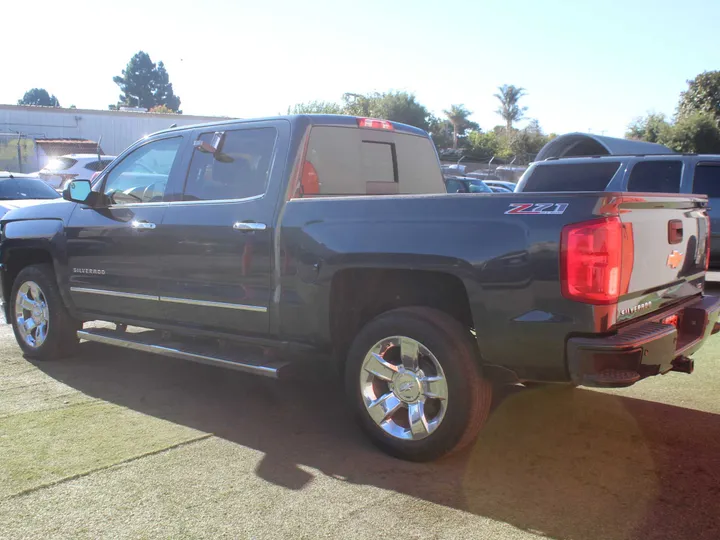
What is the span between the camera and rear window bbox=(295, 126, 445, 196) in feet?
15.7

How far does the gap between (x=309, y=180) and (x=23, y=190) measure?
30.2ft

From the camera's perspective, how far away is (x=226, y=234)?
459cm

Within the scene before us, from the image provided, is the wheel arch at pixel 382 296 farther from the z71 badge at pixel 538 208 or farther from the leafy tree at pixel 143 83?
the leafy tree at pixel 143 83

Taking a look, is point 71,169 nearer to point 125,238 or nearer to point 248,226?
point 125,238

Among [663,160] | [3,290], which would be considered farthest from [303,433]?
[663,160]

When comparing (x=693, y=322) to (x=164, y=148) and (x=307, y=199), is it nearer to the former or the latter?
(x=307, y=199)

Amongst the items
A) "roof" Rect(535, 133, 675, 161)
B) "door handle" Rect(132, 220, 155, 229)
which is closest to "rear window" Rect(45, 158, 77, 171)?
"roof" Rect(535, 133, 675, 161)

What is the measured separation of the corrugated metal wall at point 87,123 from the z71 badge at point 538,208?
130 feet

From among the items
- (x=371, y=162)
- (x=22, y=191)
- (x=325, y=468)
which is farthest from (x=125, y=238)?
(x=22, y=191)

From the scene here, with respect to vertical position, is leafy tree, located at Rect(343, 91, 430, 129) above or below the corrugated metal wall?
above

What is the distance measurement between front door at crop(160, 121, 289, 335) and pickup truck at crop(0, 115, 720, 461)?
0.01m

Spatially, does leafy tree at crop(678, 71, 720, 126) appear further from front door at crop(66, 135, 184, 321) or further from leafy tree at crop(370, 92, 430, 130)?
front door at crop(66, 135, 184, 321)

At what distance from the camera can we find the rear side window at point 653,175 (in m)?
9.05

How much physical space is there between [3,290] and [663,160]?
313 inches
